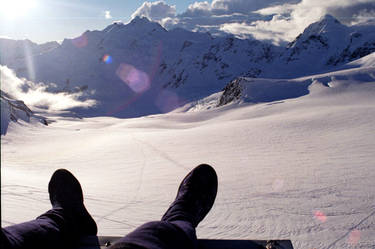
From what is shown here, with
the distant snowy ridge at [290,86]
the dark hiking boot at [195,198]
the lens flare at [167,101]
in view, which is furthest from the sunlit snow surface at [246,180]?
the lens flare at [167,101]

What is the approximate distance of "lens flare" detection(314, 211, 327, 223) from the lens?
235 centimetres

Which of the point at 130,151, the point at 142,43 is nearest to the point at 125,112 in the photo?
the point at 142,43

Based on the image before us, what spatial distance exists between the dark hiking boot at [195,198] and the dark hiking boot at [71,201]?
20.6 inches

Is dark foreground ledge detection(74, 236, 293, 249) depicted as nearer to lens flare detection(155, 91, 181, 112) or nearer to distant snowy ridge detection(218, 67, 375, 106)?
distant snowy ridge detection(218, 67, 375, 106)

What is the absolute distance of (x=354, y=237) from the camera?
6.86 ft

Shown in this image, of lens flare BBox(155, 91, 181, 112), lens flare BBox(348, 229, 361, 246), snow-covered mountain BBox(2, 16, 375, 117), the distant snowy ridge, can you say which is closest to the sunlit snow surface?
lens flare BBox(348, 229, 361, 246)

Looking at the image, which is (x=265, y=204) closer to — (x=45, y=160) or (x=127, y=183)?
(x=127, y=183)

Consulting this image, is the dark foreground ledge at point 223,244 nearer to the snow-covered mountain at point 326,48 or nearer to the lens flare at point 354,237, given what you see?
the lens flare at point 354,237

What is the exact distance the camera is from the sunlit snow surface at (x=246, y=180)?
232cm

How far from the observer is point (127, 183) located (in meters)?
3.80

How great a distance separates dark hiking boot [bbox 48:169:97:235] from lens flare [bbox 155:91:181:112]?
121m

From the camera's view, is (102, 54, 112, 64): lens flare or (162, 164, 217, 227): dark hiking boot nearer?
(162, 164, 217, 227): dark hiking boot

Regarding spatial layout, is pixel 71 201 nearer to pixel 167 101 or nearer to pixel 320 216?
pixel 320 216

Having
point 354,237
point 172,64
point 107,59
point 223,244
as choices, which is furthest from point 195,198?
point 107,59
